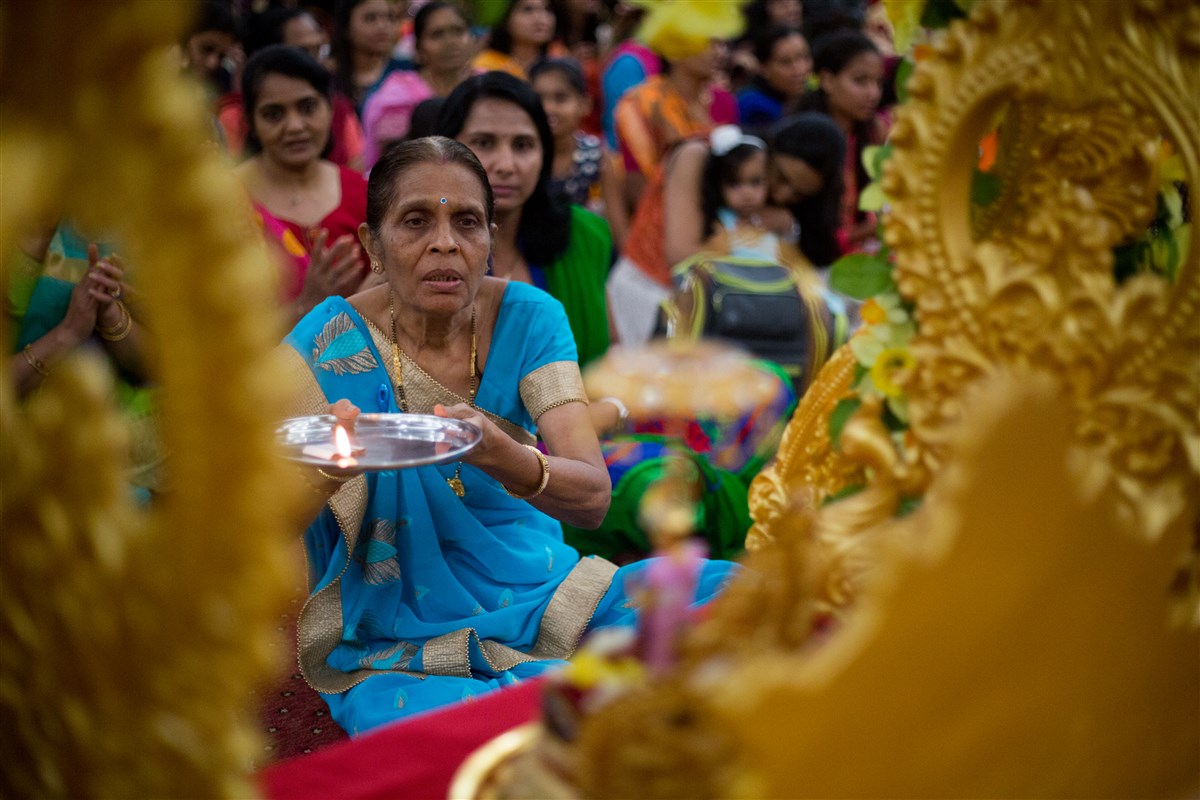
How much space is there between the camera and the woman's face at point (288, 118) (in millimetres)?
3258

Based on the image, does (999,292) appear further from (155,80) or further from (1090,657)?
(155,80)

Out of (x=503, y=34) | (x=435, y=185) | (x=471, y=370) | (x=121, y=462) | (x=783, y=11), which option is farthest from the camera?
(x=783, y=11)

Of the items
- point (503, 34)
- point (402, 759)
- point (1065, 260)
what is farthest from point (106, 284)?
point (503, 34)

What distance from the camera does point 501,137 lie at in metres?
2.84

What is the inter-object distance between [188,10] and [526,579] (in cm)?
130

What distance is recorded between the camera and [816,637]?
109 centimetres

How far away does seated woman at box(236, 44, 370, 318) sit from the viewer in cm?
323

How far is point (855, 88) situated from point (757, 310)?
1859 mm

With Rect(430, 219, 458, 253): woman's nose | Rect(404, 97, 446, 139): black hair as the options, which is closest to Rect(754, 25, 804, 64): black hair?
Rect(404, 97, 446, 139): black hair

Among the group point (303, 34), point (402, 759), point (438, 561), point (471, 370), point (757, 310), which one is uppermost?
point (303, 34)

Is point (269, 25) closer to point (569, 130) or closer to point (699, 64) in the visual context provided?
point (569, 130)

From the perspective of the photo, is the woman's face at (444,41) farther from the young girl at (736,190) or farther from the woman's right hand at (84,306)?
the woman's right hand at (84,306)

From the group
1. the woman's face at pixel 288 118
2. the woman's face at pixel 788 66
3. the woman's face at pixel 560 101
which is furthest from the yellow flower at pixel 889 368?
the woman's face at pixel 788 66

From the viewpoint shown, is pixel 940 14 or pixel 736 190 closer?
pixel 940 14
